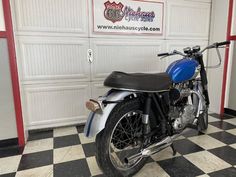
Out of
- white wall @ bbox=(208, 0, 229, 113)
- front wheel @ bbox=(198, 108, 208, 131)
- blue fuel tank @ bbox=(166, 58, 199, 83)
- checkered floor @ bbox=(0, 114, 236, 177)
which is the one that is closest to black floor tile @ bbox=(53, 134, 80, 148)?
checkered floor @ bbox=(0, 114, 236, 177)

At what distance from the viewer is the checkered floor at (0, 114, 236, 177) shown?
1.50 metres

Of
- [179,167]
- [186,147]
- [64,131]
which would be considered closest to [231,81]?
[186,147]

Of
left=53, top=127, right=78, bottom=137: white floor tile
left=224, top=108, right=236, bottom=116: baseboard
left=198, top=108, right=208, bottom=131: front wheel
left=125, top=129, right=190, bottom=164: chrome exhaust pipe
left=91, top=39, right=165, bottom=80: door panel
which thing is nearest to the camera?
left=125, top=129, right=190, bottom=164: chrome exhaust pipe

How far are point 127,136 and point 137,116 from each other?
0.57 feet

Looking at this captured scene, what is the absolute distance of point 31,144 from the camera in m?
1.99

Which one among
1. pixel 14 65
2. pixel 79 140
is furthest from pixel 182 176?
pixel 14 65

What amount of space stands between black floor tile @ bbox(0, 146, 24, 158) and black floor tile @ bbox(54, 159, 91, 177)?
0.51 metres

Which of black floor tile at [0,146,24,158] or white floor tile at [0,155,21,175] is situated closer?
white floor tile at [0,155,21,175]

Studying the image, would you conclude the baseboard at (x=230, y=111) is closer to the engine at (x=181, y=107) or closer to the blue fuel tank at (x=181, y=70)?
the engine at (x=181, y=107)

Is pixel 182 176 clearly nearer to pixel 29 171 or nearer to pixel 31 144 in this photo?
pixel 29 171

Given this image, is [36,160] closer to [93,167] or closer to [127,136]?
[93,167]

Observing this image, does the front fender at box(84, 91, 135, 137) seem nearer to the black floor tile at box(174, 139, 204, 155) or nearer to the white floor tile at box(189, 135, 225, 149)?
the black floor tile at box(174, 139, 204, 155)

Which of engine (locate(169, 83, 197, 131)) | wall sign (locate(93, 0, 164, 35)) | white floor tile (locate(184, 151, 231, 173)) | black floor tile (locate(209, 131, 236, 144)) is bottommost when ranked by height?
white floor tile (locate(184, 151, 231, 173))

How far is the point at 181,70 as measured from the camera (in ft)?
5.51
